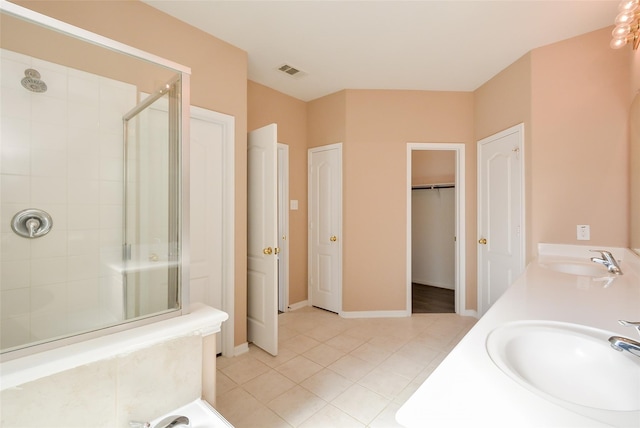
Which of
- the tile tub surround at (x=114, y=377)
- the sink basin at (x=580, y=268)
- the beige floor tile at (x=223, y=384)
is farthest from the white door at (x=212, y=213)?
the sink basin at (x=580, y=268)

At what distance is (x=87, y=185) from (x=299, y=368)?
195 centimetres

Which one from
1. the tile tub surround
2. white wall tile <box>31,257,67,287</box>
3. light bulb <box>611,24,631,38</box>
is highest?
light bulb <box>611,24,631,38</box>

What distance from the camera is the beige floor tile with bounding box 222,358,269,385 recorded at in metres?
2.11

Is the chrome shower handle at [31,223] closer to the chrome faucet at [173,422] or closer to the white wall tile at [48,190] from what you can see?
the white wall tile at [48,190]

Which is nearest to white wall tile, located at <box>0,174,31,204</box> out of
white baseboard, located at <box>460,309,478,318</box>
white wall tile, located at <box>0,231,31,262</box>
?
white wall tile, located at <box>0,231,31,262</box>

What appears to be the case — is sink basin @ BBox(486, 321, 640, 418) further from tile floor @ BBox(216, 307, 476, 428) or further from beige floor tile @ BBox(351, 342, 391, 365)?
beige floor tile @ BBox(351, 342, 391, 365)

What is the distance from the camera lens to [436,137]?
3357 millimetres

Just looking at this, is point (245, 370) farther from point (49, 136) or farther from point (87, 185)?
point (49, 136)

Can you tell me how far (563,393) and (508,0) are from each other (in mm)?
2376

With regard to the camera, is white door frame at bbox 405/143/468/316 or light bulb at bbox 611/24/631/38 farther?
white door frame at bbox 405/143/468/316

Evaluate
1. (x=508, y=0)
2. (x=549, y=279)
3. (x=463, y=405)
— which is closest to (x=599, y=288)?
(x=549, y=279)

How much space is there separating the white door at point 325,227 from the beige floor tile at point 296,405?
1.55 m

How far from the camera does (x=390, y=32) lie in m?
2.29

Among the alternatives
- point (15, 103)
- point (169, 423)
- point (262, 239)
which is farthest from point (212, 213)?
point (169, 423)
